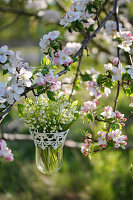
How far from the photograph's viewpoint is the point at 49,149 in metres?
0.97

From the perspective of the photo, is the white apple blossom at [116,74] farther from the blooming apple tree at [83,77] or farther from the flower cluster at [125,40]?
the flower cluster at [125,40]

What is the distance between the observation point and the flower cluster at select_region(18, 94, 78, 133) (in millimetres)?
932

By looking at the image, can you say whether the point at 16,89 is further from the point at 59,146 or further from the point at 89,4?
the point at 89,4

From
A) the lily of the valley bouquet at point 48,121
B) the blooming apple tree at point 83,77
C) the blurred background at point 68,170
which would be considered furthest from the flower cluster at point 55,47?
the blurred background at point 68,170

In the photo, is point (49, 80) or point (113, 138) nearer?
point (49, 80)

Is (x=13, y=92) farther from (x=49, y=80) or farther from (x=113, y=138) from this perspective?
(x=113, y=138)

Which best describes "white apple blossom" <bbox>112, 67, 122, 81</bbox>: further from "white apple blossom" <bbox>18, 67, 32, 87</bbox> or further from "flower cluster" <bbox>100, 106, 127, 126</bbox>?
"white apple blossom" <bbox>18, 67, 32, 87</bbox>

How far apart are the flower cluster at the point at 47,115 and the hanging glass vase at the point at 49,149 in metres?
0.02

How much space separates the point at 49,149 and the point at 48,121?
10 centimetres

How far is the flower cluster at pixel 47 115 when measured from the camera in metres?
0.93

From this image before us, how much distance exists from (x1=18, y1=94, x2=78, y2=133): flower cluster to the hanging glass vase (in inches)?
0.8

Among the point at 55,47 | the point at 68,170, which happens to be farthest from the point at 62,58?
the point at 68,170

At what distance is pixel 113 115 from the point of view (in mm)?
1001

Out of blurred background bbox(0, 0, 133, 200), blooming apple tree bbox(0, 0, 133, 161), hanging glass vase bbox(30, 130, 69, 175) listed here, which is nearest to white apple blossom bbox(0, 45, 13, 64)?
blooming apple tree bbox(0, 0, 133, 161)
